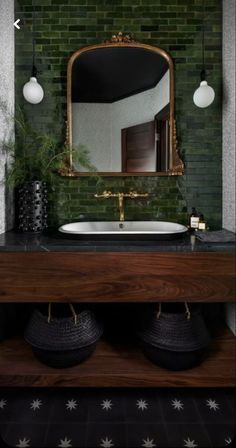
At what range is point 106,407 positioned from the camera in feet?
5.46

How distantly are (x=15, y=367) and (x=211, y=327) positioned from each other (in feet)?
3.92

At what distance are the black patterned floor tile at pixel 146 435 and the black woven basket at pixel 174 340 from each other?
28cm

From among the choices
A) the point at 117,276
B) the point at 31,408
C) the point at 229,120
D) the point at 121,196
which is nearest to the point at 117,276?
the point at 117,276

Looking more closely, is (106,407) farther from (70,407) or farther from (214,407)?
(214,407)

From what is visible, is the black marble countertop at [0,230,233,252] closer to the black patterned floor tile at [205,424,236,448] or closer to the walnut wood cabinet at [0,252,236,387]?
the walnut wood cabinet at [0,252,236,387]

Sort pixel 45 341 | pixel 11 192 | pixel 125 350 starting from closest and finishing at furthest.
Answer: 1. pixel 45 341
2. pixel 125 350
3. pixel 11 192

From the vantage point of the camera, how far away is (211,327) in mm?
2090

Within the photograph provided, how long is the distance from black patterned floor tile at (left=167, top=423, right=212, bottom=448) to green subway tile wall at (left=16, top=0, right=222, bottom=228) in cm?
119

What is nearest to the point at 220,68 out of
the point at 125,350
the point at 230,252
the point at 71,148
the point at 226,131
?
the point at 226,131

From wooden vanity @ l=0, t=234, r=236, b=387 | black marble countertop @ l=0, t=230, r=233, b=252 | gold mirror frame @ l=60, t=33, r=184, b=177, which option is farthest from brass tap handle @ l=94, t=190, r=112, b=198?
wooden vanity @ l=0, t=234, r=236, b=387

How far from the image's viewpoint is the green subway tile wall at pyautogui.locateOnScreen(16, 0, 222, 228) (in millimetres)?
2129

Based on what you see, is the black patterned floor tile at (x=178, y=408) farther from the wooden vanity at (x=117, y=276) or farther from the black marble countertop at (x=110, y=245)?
the black marble countertop at (x=110, y=245)

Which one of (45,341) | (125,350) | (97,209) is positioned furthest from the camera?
(97,209)

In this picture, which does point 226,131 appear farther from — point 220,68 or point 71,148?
point 71,148
